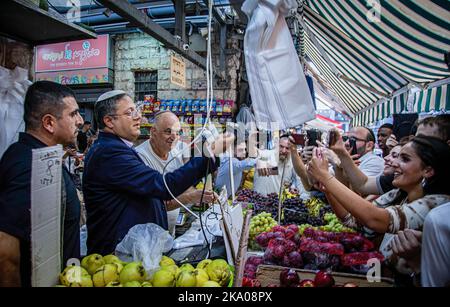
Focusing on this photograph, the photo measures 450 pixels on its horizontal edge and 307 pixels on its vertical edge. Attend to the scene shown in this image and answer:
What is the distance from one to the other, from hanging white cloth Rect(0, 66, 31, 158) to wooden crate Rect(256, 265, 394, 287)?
171 cm

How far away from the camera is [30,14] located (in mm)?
1679

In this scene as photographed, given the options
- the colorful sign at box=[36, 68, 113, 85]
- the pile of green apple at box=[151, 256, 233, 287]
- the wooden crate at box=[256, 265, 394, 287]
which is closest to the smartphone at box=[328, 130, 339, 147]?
the wooden crate at box=[256, 265, 394, 287]

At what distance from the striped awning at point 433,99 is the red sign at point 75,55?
7.34 m

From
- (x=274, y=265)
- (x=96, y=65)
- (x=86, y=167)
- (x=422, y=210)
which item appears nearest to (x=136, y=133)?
(x=86, y=167)

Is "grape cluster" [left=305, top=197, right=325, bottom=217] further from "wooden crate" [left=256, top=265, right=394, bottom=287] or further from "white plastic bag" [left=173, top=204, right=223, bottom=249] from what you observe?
Result: "wooden crate" [left=256, top=265, right=394, bottom=287]

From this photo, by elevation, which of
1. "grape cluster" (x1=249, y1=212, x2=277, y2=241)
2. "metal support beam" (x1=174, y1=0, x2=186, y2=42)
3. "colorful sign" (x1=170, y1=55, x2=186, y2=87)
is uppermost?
"metal support beam" (x1=174, y1=0, x2=186, y2=42)

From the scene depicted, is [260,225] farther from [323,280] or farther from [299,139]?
[323,280]

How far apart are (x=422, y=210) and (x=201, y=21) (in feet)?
20.6

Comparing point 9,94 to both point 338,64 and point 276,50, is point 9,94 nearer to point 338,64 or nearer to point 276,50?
point 276,50

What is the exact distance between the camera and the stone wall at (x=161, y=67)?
24.2 ft

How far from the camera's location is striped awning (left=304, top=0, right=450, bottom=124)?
10.3 ft

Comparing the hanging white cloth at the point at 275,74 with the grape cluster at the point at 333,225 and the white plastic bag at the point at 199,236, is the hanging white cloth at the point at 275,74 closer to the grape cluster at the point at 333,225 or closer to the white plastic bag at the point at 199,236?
the white plastic bag at the point at 199,236

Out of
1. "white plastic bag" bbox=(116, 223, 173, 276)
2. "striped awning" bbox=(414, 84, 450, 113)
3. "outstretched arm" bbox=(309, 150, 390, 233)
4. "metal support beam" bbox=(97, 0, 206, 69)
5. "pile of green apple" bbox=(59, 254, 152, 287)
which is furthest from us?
"striped awning" bbox=(414, 84, 450, 113)

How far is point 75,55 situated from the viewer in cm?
852
